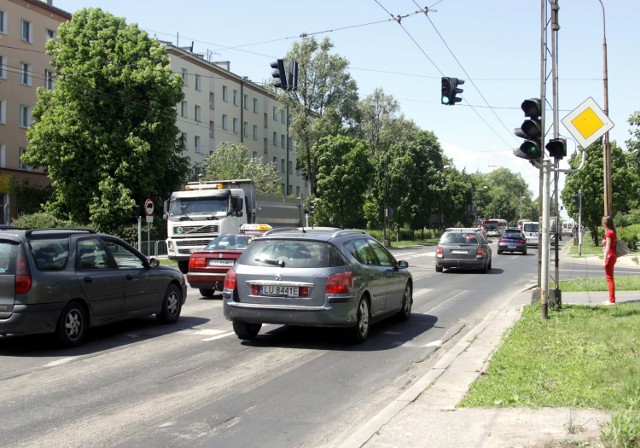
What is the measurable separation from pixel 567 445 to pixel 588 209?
169ft

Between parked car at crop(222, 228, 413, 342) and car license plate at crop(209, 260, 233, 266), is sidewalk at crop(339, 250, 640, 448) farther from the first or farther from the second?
car license plate at crop(209, 260, 233, 266)

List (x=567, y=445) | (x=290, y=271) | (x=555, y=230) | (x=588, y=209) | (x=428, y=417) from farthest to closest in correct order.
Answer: (x=588, y=209) → (x=555, y=230) → (x=290, y=271) → (x=428, y=417) → (x=567, y=445)

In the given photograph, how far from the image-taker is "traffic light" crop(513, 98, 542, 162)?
420 inches

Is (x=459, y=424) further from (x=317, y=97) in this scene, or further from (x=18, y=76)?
(x=317, y=97)

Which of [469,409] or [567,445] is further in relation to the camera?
[469,409]

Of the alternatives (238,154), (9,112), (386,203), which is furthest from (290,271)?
(386,203)

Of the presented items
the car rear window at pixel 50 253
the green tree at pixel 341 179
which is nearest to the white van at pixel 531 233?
the green tree at pixel 341 179

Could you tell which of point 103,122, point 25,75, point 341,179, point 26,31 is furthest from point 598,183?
point 26,31

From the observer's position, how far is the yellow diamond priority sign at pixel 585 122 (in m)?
10.0

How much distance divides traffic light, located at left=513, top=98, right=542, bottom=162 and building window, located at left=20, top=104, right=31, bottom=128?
42.0m

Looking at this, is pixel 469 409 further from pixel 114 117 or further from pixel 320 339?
pixel 114 117

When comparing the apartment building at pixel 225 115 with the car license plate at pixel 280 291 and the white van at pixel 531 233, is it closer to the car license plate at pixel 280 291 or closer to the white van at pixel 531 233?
the white van at pixel 531 233

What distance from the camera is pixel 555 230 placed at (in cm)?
1304

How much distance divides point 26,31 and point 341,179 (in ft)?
88.5
